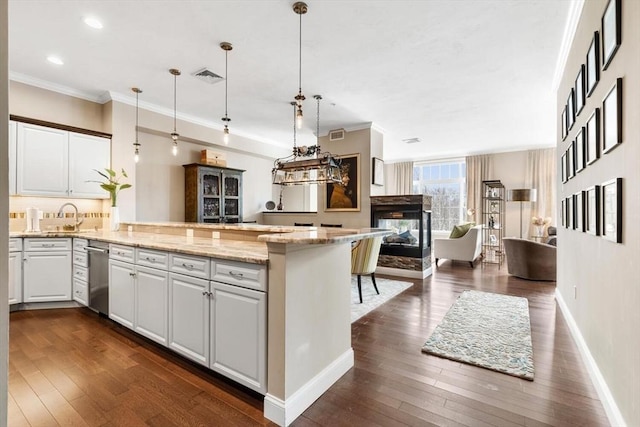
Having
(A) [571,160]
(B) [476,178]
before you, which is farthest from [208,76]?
(B) [476,178]

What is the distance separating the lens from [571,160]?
296 centimetres

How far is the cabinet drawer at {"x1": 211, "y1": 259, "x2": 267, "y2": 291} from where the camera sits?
6.12ft

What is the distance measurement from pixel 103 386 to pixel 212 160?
14.6ft

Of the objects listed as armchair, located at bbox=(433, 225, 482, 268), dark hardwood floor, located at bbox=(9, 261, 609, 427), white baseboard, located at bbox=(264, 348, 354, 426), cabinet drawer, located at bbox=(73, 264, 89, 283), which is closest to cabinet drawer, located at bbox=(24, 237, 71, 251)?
cabinet drawer, located at bbox=(73, 264, 89, 283)

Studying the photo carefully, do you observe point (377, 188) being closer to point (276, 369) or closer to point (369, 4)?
point (369, 4)

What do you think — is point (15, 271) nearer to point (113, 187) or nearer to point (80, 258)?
point (80, 258)

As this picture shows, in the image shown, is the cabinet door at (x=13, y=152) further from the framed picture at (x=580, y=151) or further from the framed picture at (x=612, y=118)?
the framed picture at (x=580, y=151)

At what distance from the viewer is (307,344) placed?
6.39 feet

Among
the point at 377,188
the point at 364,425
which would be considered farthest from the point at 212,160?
the point at 364,425

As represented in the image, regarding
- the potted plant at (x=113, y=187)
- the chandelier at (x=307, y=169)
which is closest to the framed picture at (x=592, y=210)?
the chandelier at (x=307, y=169)

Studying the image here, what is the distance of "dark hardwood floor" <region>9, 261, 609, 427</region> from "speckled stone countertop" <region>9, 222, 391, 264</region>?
2.92 feet

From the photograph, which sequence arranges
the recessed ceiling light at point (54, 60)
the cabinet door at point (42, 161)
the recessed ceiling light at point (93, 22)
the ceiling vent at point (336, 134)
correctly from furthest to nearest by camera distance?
the ceiling vent at point (336, 134) < the cabinet door at point (42, 161) < the recessed ceiling light at point (54, 60) < the recessed ceiling light at point (93, 22)

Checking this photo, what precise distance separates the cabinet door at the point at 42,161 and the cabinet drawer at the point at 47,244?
0.66 metres

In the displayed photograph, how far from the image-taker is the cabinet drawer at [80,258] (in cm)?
360
